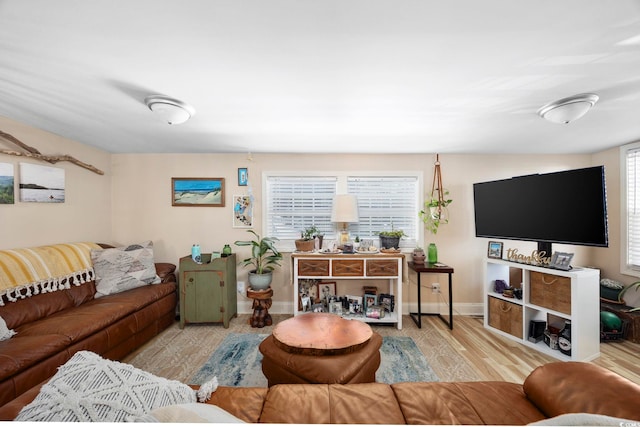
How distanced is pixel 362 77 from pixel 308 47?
427 mm

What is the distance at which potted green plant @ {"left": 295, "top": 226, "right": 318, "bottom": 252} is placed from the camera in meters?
3.16

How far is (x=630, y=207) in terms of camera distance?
2.90 metres

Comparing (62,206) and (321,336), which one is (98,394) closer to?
(321,336)

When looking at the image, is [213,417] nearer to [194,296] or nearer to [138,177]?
[194,296]

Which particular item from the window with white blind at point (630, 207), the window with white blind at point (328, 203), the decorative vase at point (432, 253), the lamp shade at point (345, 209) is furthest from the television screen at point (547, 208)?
the lamp shade at point (345, 209)

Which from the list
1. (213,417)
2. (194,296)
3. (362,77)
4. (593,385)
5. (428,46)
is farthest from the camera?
(194,296)

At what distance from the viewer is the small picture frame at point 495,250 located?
2.92m

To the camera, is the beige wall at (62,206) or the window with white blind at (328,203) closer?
the beige wall at (62,206)

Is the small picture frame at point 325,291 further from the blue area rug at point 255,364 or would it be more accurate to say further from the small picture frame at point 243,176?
the small picture frame at point 243,176

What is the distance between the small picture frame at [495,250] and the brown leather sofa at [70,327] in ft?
13.0

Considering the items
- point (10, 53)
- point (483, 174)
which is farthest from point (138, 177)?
point (483, 174)

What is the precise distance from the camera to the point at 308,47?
128 cm

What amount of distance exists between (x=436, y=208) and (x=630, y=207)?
2.12 metres

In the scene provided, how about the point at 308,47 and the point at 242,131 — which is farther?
the point at 242,131
